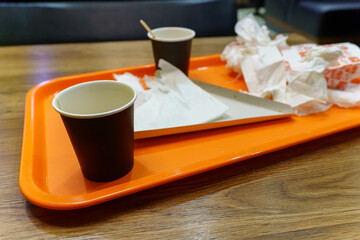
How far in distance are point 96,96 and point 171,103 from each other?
0.20m

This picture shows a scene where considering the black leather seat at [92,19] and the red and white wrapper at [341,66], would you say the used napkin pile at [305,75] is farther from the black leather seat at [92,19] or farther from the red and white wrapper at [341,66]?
the black leather seat at [92,19]

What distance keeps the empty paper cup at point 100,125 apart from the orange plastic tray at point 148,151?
0.11 ft

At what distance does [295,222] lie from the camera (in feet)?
1.24

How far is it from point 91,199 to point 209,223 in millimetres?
173

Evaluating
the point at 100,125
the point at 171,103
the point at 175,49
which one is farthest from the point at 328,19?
the point at 100,125

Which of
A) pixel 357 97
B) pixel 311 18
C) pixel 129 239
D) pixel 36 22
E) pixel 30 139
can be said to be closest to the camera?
pixel 129 239

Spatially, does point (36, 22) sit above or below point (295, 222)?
above

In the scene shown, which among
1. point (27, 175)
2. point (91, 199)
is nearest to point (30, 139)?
point (27, 175)

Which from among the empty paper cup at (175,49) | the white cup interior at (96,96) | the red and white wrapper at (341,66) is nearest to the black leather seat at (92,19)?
the empty paper cup at (175,49)

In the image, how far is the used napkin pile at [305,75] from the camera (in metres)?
0.62

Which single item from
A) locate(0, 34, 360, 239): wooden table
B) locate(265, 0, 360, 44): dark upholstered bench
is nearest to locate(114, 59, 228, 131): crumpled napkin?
locate(0, 34, 360, 239): wooden table

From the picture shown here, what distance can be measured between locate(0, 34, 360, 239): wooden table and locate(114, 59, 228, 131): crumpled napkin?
136 millimetres

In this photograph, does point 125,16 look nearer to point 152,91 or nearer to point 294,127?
point 152,91

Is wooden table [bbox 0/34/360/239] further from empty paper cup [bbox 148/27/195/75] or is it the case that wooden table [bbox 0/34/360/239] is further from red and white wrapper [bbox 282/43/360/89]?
empty paper cup [bbox 148/27/195/75]
